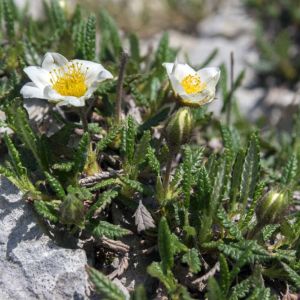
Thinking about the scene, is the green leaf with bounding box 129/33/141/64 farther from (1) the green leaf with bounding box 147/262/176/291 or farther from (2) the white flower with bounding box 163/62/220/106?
(1) the green leaf with bounding box 147/262/176/291

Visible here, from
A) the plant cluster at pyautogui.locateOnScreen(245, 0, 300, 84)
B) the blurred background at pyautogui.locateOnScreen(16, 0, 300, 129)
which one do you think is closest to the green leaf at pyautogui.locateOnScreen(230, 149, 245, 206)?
the blurred background at pyautogui.locateOnScreen(16, 0, 300, 129)

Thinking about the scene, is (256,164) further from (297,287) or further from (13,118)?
(13,118)

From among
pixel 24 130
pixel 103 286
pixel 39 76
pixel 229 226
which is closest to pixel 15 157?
pixel 24 130

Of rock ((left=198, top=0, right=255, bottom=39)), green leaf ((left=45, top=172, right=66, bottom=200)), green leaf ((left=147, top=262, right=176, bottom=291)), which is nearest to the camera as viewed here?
green leaf ((left=147, top=262, right=176, bottom=291))

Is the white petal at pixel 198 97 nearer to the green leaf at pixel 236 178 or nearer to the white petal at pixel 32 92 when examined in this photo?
the green leaf at pixel 236 178

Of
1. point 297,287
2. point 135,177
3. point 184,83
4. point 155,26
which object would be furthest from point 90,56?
point 155,26

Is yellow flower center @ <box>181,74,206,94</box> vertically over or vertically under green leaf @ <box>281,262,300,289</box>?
over
